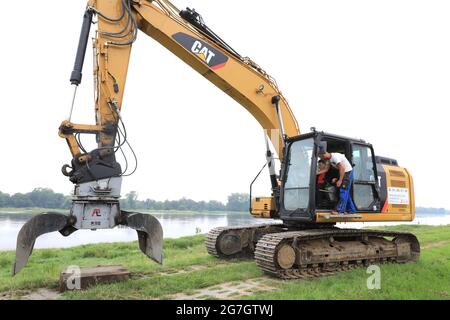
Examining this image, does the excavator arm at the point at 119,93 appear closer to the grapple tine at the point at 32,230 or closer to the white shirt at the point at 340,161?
the grapple tine at the point at 32,230

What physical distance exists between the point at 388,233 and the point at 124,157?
596cm

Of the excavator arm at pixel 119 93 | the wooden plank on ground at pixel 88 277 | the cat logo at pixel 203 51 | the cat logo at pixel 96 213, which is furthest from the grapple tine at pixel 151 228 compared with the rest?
the cat logo at pixel 203 51

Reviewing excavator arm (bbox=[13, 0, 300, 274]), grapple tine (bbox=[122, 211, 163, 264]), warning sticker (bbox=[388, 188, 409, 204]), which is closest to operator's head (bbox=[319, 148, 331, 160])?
excavator arm (bbox=[13, 0, 300, 274])

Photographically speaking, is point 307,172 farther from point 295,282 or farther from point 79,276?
point 79,276

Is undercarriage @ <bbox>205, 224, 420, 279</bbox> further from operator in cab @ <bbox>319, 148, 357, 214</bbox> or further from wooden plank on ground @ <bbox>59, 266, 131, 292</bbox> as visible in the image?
wooden plank on ground @ <bbox>59, 266, 131, 292</bbox>

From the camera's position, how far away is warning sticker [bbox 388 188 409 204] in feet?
26.9

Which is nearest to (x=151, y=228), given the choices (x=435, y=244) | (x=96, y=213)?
(x=96, y=213)

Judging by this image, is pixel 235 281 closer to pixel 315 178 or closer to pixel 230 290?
pixel 230 290

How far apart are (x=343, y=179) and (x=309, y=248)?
147 centimetres

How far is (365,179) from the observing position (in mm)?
7773

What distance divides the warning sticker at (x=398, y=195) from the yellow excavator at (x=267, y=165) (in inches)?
0.9

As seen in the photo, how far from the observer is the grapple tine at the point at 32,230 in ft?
15.6
